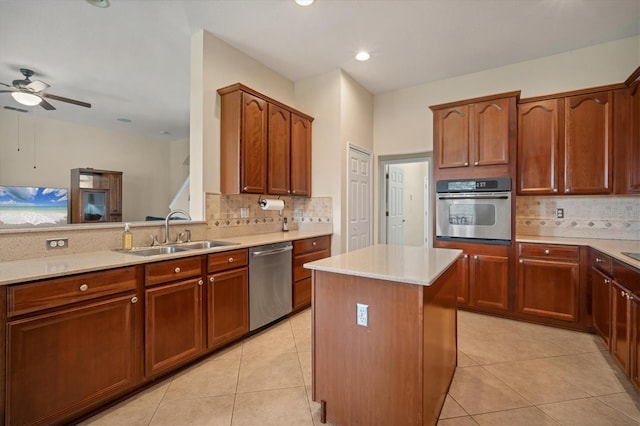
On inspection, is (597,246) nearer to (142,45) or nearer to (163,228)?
(163,228)

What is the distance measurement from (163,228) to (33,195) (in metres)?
4.80

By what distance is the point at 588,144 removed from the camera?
311 cm

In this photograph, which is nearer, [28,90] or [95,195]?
[28,90]

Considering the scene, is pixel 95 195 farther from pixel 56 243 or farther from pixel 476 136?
pixel 476 136

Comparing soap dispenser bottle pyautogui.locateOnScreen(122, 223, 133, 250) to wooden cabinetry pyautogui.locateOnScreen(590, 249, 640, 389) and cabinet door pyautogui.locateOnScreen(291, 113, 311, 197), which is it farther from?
wooden cabinetry pyautogui.locateOnScreen(590, 249, 640, 389)

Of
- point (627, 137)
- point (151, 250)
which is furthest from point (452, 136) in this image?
point (151, 250)

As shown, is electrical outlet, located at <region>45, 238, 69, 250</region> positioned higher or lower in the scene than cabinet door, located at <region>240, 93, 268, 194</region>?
lower

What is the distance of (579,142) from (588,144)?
8 centimetres

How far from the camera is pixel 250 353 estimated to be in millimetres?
2529

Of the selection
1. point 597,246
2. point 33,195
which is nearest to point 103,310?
point 597,246

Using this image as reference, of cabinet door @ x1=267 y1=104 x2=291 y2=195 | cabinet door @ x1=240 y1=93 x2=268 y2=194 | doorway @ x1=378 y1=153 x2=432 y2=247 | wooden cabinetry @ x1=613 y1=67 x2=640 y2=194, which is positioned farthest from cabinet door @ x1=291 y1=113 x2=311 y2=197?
wooden cabinetry @ x1=613 y1=67 x2=640 y2=194

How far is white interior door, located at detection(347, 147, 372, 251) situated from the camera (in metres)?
4.17

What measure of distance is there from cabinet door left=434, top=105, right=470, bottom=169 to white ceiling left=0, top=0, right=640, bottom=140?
2.40 ft

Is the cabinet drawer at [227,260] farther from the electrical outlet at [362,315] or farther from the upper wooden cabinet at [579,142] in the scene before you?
→ the upper wooden cabinet at [579,142]
